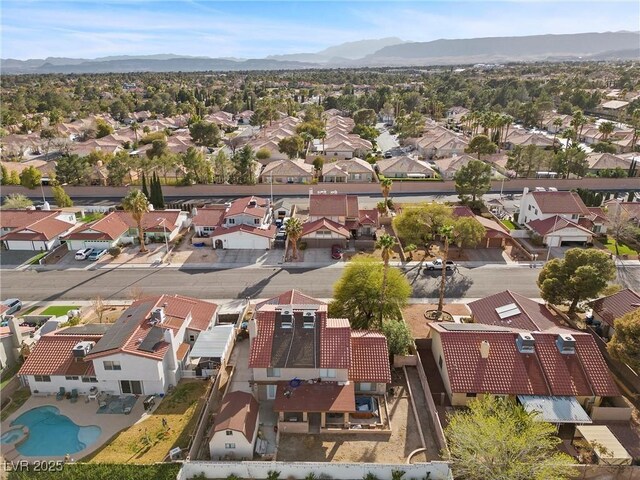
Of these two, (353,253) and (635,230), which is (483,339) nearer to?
(353,253)

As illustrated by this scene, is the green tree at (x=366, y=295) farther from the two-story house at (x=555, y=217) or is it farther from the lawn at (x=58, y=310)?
the two-story house at (x=555, y=217)

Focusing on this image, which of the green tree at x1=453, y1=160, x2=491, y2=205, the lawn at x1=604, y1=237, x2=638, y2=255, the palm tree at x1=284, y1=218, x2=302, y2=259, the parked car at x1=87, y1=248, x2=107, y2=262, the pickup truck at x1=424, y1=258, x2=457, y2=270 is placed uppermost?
the green tree at x1=453, y1=160, x2=491, y2=205

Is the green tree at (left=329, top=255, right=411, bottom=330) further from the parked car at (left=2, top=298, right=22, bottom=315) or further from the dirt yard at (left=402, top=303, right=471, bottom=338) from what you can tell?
the parked car at (left=2, top=298, right=22, bottom=315)

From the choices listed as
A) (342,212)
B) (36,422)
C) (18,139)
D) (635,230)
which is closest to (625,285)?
(635,230)

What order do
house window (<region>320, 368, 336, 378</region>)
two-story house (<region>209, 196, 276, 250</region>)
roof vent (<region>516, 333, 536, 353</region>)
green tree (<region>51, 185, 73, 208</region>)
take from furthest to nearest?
green tree (<region>51, 185, 73, 208</region>)
two-story house (<region>209, 196, 276, 250</region>)
roof vent (<region>516, 333, 536, 353</region>)
house window (<region>320, 368, 336, 378</region>)

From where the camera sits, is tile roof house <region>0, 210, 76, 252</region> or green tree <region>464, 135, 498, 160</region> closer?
tile roof house <region>0, 210, 76, 252</region>

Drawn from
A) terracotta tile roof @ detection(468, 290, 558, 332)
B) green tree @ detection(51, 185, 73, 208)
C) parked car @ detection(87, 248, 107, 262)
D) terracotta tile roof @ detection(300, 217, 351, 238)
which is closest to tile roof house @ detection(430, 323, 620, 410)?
terracotta tile roof @ detection(468, 290, 558, 332)
